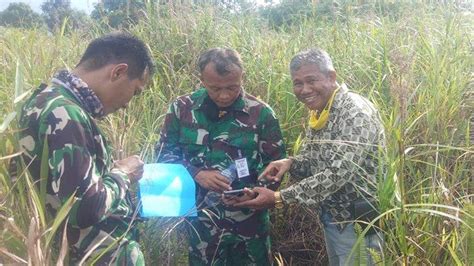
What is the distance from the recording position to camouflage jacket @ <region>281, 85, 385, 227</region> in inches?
83.8

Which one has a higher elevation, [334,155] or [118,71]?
[118,71]

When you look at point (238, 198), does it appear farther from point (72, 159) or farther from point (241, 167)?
point (72, 159)

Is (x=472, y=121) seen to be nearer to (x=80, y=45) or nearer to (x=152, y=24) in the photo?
(x=152, y=24)

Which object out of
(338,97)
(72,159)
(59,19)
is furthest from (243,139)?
(59,19)

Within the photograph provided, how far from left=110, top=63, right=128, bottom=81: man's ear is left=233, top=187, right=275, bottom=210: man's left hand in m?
1.02

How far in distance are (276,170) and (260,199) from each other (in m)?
0.21

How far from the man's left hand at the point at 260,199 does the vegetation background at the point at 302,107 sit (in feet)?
0.96

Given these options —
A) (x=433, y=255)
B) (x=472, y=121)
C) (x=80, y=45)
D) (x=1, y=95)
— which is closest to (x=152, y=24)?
(x=80, y=45)

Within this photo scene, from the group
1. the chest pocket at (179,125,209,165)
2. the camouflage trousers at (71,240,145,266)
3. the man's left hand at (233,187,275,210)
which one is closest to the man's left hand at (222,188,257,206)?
the man's left hand at (233,187,275,210)

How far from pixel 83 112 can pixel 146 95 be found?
2284 millimetres

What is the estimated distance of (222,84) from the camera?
264cm

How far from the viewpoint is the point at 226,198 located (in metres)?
2.69

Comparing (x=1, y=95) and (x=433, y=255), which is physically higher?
(x=1, y=95)

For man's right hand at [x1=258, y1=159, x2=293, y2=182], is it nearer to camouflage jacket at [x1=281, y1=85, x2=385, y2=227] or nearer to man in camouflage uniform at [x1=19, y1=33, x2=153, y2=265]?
camouflage jacket at [x1=281, y1=85, x2=385, y2=227]
